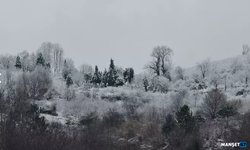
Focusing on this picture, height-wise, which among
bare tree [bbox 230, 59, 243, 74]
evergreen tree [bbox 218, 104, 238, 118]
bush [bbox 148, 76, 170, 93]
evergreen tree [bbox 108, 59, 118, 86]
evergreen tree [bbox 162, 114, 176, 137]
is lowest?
evergreen tree [bbox 162, 114, 176, 137]

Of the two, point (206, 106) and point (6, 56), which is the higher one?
point (6, 56)

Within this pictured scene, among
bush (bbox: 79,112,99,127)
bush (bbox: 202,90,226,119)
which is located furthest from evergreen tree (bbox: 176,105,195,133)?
Answer: bush (bbox: 79,112,99,127)

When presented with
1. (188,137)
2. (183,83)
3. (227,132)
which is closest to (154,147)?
(188,137)

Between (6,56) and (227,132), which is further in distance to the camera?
(6,56)

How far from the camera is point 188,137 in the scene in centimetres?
2200

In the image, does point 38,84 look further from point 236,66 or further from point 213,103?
point 236,66

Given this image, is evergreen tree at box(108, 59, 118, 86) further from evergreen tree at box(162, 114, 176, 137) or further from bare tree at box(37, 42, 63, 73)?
evergreen tree at box(162, 114, 176, 137)

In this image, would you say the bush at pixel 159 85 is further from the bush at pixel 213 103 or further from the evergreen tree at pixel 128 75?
the bush at pixel 213 103

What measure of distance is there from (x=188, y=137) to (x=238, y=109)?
8.95 m

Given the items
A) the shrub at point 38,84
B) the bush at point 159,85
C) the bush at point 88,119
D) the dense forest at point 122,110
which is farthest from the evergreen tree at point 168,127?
the bush at point 159,85

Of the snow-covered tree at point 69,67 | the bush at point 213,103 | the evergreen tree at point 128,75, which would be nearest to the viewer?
the bush at point 213,103

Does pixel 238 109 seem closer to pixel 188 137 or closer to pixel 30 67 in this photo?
pixel 188 137

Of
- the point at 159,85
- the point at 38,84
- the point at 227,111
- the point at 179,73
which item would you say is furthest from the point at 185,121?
the point at 179,73

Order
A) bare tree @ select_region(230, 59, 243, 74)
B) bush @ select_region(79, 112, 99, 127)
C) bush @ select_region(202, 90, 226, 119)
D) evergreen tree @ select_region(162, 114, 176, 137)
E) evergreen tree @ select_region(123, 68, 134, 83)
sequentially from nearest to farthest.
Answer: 1. evergreen tree @ select_region(162, 114, 176, 137)
2. bush @ select_region(79, 112, 99, 127)
3. bush @ select_region(202, 90, 226, 119)
4. evergreen tree @ select_region(123, 68, 134, 83)
5. bare tree @ select_region(230, 59, 243, 74)
